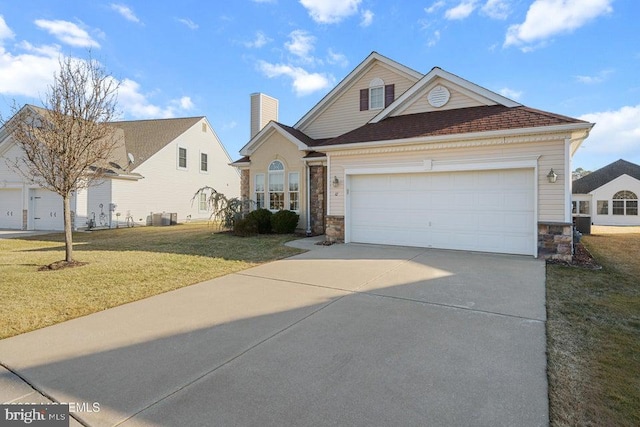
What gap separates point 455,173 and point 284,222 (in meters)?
7.05

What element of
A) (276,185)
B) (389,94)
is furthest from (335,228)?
(389,94)

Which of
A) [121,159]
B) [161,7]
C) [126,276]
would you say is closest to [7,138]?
[121,159]

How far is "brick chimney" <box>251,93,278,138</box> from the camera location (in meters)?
18.2

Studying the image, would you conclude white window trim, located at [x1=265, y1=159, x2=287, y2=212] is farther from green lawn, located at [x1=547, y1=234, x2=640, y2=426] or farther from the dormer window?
green lawn, located at [x1=547, y1=234, x2=640, y2=426]

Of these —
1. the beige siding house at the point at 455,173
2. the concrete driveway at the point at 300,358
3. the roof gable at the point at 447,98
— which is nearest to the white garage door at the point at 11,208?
the beige siding house at the point at 455,173

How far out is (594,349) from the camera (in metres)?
3.60

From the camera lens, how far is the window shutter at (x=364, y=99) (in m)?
15.2

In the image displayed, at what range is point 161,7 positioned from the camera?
11938 millimetres

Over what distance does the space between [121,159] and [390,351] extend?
2164 centimetres

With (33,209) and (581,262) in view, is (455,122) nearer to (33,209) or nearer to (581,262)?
(581,262)

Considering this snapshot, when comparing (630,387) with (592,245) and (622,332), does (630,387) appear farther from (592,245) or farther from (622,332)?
(592,245)

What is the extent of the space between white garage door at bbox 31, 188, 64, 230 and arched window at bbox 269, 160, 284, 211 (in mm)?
12363

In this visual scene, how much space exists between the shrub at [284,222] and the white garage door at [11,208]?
15964 millimetres

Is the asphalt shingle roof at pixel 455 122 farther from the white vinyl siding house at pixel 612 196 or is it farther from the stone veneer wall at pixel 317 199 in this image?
the white vinyl siding house at pixel 612 196
